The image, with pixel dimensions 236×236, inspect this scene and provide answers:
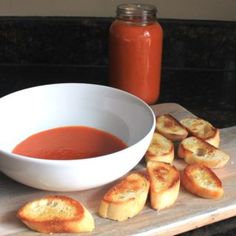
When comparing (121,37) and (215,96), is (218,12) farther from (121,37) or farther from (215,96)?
(121,37)

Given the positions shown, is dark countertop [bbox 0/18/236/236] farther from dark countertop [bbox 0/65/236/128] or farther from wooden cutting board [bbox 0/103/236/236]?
wooden cutting board [bbox 0/103/236/236]

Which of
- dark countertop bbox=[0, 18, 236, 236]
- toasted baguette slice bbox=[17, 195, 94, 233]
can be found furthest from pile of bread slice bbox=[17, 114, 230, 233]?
dark countertop bbox=[0, 18, 236, 236]

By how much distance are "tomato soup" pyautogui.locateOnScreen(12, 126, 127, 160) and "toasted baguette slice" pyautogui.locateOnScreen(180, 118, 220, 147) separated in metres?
0.16

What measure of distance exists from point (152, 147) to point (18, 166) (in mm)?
257

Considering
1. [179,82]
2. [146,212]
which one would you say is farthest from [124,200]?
[179,82]

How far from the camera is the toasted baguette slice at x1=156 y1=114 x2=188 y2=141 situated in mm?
947

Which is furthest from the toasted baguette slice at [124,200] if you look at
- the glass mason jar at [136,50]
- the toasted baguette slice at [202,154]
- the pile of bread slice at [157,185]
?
the glass mason jar at [136,50]

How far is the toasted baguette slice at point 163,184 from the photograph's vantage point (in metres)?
0.75

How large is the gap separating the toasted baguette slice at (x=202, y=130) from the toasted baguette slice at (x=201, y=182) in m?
0.11

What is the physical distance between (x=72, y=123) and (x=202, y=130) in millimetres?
250

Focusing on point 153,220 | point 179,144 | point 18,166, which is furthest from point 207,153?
point 18,166

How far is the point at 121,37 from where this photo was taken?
42.2 inches

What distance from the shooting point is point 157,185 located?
0.77m

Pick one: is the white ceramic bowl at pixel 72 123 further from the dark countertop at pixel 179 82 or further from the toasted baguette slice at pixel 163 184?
the dark countertop at pixel 179 82
